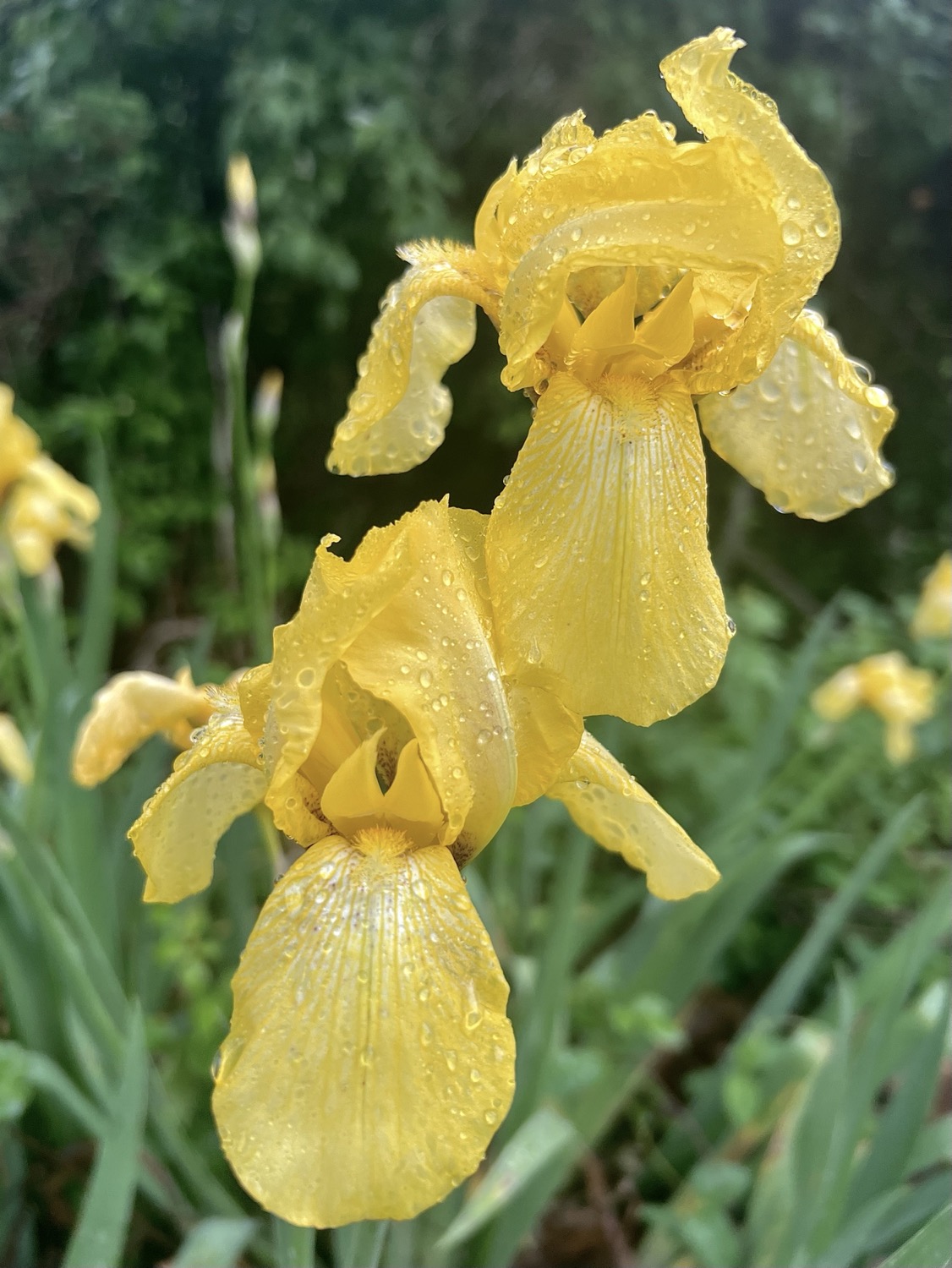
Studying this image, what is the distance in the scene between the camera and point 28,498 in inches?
66.1

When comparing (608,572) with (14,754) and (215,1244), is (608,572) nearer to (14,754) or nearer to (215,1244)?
(215,1244)

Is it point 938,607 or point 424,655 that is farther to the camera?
point 938,607

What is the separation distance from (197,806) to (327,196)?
2.22 metres

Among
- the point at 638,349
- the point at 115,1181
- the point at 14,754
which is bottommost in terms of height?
the point at 14,754

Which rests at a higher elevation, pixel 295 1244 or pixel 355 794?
pixel 355 794

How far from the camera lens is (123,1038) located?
1249 mm

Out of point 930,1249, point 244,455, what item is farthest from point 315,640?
point 244,455

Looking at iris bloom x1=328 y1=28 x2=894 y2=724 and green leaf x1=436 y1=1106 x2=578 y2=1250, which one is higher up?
iris bloom x1=328 y1=28 x2=894 y2=724

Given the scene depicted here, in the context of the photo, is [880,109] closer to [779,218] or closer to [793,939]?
[793,939]

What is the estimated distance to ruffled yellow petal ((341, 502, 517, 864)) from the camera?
59 cm

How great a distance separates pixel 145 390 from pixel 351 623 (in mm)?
2473

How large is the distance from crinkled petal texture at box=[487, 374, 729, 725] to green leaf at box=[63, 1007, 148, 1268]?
23.9 inches

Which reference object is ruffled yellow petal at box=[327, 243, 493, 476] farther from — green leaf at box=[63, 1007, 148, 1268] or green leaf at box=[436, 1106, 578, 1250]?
green leaf at box=[436, 1106, 578, 1250]

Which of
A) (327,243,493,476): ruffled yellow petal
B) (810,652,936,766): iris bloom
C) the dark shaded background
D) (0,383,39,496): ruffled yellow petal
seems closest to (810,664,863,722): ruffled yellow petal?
(810,652,936,766): iris bloom
